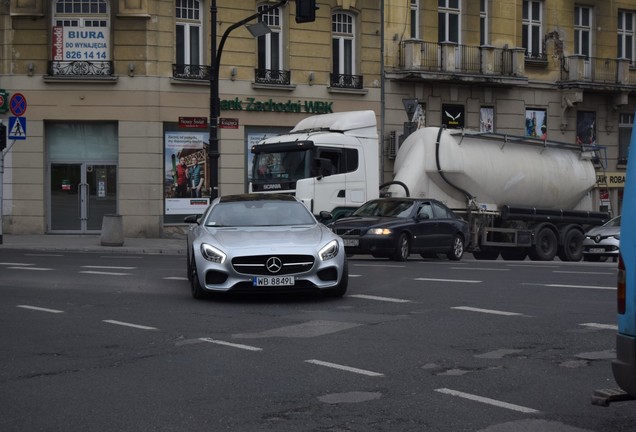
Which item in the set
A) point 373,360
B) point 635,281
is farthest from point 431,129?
point 635,281

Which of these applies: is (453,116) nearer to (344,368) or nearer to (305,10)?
(305,10)

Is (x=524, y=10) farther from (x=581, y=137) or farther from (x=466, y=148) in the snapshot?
(x=466, y=148)

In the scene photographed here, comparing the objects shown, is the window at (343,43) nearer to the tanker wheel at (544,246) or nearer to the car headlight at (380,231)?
the tanker wheel at (544,246)

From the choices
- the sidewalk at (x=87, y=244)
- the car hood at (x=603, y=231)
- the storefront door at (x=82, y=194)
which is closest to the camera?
the car hood at (x=603, y=231)

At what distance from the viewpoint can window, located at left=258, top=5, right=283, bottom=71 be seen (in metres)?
35.0

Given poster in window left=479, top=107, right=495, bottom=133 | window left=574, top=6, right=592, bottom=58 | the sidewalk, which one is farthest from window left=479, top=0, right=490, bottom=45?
the sidewalk

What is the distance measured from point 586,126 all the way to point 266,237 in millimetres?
30424

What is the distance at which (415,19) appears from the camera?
38.0 meters

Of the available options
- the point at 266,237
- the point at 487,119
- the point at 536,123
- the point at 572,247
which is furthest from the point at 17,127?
the point at 536,123

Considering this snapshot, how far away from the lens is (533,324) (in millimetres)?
11562

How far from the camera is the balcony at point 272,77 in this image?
34750mm

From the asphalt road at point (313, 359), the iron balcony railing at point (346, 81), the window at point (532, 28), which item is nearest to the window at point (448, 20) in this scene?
the window at point (532, 28)

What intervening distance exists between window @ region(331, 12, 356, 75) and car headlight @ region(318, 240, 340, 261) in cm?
2296

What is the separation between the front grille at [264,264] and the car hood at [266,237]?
14cm
